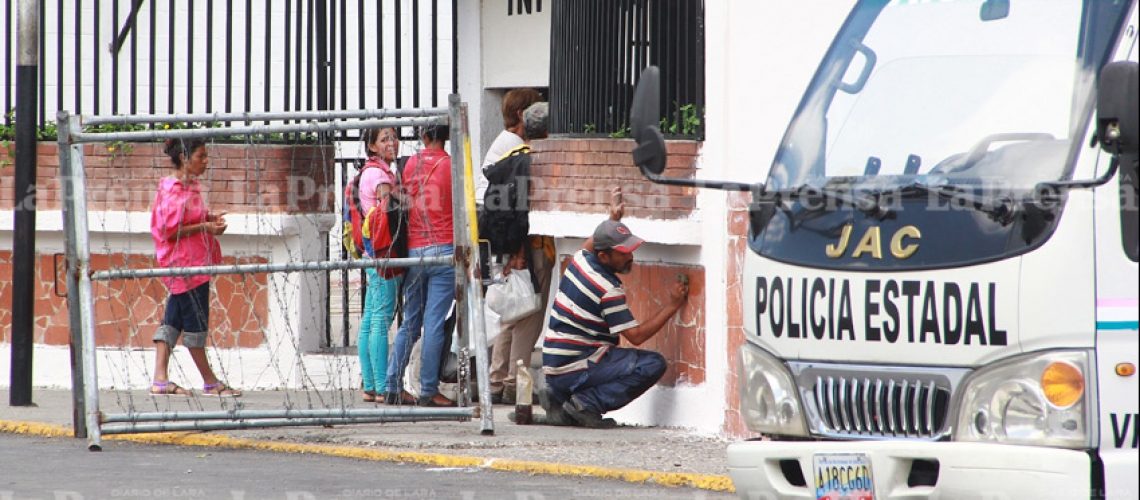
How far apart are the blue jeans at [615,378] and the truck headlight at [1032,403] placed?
155 inches

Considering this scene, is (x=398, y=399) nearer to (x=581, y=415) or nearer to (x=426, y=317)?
(x=426, y=317)

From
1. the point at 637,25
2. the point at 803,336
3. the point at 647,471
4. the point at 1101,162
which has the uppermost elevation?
the point at 637,25

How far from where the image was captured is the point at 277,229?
10.5 metres

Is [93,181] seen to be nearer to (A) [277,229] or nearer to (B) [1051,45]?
(A) [277,229]

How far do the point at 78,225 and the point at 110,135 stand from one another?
0.49 meters

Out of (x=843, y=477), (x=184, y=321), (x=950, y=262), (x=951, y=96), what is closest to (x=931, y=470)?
(x=843, y=477)

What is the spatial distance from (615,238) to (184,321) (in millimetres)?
3012

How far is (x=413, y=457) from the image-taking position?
7.85 meters

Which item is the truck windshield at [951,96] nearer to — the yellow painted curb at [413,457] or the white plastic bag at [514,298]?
the yellow painted curb at [413,457]

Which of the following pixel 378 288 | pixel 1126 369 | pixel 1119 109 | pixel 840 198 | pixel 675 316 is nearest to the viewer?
pixel 1119 109

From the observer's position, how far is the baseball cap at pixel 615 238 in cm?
848

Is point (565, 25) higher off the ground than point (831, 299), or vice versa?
point (565, 25)

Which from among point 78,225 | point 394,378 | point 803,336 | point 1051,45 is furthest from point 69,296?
point 1051,45

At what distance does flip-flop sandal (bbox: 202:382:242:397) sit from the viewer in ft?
32.4
